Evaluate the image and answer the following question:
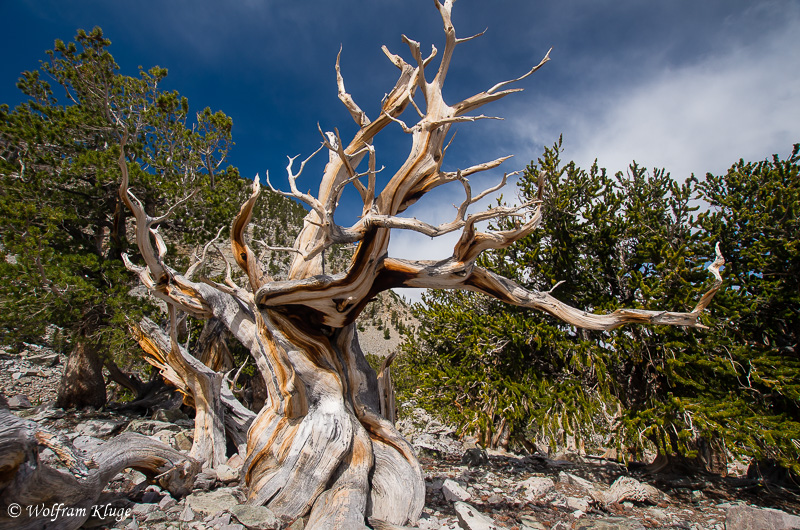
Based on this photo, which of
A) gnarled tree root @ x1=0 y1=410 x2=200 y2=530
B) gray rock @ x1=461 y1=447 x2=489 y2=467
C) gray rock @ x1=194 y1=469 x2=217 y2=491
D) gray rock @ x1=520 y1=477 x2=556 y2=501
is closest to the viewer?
gnarled tree root @ x1=0 y1=410 x2=200 y2=530

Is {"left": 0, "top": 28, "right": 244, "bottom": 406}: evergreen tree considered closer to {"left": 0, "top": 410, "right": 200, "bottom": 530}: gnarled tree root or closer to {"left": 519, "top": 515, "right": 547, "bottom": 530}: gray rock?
{"left": 0, "top": 410, "right": 200, "bottom": 530}: gnarled tree root

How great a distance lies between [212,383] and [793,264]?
27.8 ft

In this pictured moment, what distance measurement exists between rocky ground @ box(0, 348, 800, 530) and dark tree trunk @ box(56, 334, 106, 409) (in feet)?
1.30

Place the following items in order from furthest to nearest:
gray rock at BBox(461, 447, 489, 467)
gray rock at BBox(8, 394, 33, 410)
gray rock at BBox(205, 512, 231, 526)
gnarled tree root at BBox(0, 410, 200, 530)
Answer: gray rock at BBox(8, 394, 33, 410)
gray rock at BBox(461, 447, 489, 467)
gray rock at BBox(205, 512, 231, 526)
gnarled tree root at BBox(0, 410, 200, 530)

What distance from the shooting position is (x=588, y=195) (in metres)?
7.50

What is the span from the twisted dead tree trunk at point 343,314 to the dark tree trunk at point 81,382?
4557 millimetres

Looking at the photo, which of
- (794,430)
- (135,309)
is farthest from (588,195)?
(135,309)

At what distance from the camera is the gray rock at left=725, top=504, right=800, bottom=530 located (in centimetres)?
338

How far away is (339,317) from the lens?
4.26 m

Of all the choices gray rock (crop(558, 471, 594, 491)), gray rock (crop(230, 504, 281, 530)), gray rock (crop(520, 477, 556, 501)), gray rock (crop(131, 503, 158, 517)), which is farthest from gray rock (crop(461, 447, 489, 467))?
gray rock (crop(131, 503, 158, 517))

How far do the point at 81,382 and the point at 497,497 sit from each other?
829cm

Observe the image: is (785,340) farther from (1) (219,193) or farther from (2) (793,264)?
(1) (219,193)

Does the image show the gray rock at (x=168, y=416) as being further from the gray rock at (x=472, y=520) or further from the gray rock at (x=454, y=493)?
the gray rock at (x=472, y=520)

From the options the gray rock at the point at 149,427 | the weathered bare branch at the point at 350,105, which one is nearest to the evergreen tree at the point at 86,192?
the gray rock at the point at 149,427
